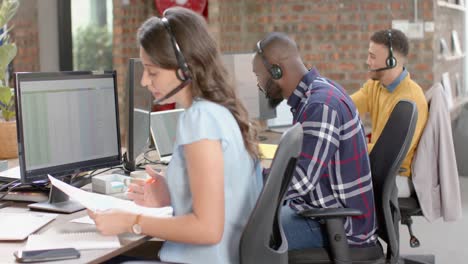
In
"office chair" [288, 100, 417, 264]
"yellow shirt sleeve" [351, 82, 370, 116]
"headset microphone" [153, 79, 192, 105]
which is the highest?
"headset microphone" [153, 79, 192, 105]

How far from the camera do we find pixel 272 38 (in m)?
2.62

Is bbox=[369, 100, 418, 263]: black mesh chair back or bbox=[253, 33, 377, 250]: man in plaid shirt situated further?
bbox=[369, 100, 418, 263]: black mesh chair back

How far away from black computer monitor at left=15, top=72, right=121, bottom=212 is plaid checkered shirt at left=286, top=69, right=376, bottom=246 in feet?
2.11

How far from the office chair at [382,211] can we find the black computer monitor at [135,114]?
2.51 ft

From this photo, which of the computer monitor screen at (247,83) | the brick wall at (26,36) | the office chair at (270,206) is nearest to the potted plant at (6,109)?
the computer monitor screen at (247,83)

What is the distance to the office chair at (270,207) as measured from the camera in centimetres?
177

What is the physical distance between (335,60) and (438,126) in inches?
95.0

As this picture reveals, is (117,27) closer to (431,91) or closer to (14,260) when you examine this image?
(431,91)

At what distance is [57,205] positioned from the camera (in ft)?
7.55

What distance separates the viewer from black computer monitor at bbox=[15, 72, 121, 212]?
2.19 meters

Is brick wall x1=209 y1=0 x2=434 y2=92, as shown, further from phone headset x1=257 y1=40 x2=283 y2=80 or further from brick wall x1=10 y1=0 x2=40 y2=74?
phone headset x1=257 y1=40 x2=283 y2=80

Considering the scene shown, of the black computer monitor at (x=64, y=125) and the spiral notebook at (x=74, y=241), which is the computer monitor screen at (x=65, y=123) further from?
the spiral notebook at (x=74, y=241)

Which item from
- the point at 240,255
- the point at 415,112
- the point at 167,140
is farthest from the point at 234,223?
the point at 167,140

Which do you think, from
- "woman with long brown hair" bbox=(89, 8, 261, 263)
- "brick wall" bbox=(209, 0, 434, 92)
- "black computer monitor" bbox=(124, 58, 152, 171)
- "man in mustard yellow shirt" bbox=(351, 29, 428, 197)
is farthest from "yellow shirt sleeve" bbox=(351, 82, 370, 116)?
"woman with long brown hair" bbox=(89, 8, 261, 263)
